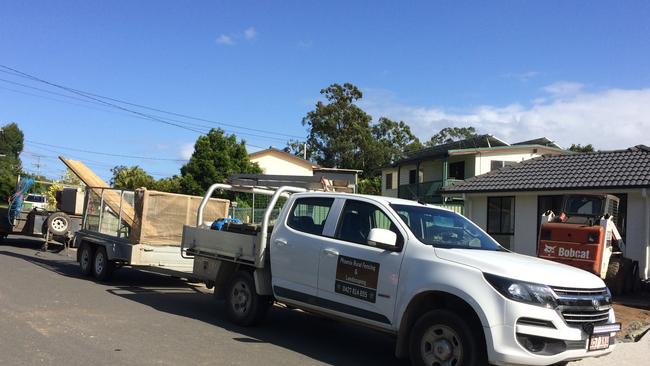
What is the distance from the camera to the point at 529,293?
522 centimetres

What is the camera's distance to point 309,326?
8633 mm

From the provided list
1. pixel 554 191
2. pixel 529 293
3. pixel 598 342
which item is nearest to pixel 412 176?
pixel 554 191

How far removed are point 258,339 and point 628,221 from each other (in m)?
12.7

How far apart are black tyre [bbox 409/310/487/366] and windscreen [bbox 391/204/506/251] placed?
86 cm

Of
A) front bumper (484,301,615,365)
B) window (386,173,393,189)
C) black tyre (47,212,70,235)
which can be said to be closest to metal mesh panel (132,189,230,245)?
black tyre (47,212,70,235)

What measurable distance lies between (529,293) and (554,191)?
13.9 meters

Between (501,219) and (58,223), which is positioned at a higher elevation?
(501,219)

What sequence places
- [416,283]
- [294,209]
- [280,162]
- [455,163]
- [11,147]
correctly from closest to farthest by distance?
[416,283], [294,209], [455,163], [280,162], [11,147]

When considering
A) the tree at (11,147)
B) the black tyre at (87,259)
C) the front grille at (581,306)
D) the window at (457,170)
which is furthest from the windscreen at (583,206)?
the tree at (11,147)

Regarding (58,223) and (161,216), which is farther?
(58,223)

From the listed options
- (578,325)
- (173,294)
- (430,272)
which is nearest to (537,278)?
(578,325)

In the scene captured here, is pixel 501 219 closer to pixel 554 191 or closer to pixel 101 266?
pixel 554 191

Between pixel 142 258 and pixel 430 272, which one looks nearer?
pixel 430 272

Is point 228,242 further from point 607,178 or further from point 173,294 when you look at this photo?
point 607,178
